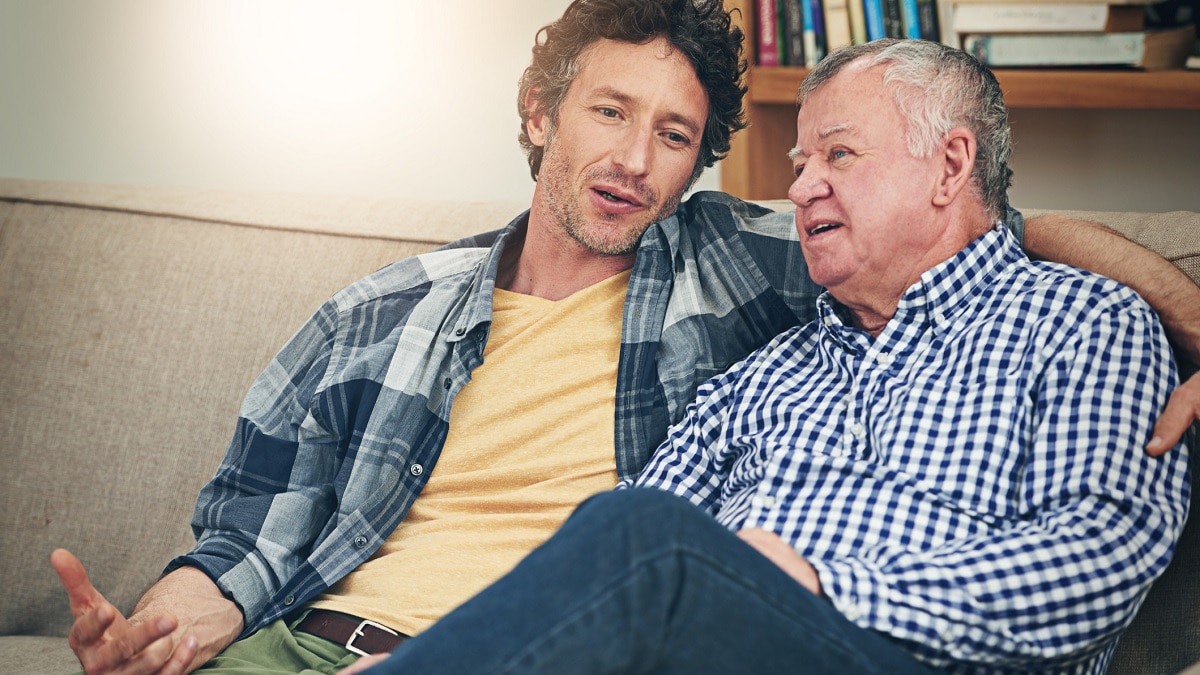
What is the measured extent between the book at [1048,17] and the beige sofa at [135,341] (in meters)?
0.86

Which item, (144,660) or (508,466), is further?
(508,466)

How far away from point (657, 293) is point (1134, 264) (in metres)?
0.59

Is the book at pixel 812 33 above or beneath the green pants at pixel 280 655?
above

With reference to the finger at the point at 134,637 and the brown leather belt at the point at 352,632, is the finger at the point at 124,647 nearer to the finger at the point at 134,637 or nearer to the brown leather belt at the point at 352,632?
the finger at the point at 134,637

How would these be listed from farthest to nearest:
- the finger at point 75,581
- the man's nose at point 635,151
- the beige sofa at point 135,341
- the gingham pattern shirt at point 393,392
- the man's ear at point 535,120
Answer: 1. the man's ear at point 535,120
2. the beige sofa at point 135,341
3. the man's nose at point 635,151
4. the gingham pattern shirt at point 393,392
5. the finger at point 75,581

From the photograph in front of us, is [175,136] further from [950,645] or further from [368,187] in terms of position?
[950,645]

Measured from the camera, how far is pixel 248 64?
2.41m

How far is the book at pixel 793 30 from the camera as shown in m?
2.03

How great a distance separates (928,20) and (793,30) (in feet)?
0.79

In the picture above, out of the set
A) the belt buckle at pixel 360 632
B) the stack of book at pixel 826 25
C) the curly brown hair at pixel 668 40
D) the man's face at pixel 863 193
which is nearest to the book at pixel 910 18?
the stack of book at pixel 826 25

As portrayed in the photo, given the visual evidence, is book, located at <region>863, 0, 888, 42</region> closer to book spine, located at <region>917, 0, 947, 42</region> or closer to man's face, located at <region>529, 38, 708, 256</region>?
book spine, located at <region>917, 0, 947, 42</region>

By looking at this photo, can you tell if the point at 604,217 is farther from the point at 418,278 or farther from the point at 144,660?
the point at 144,660

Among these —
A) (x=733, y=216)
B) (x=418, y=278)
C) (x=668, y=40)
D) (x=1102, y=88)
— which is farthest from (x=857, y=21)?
(x=418, y=278)

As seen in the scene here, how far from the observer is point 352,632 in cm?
133
